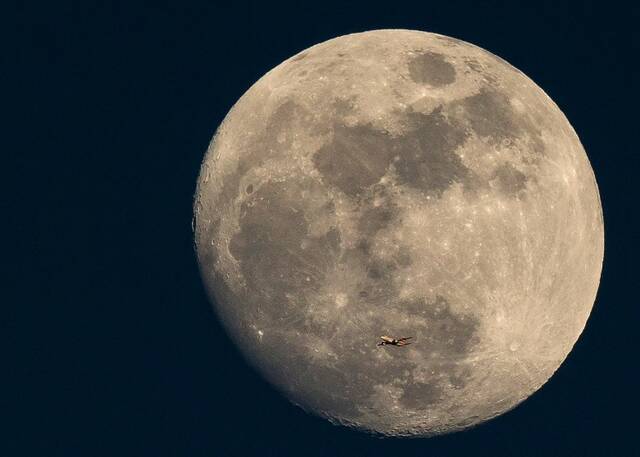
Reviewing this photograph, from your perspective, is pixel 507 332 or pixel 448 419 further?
pixel 448 419

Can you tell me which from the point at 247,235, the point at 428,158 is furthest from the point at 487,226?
the point at 247,235

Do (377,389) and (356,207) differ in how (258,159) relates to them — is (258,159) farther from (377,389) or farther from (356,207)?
(377,389)

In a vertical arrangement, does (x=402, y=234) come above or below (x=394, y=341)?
above

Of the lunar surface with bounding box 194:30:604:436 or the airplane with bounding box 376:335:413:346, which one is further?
the airplane with bounding box 376:335:413:346

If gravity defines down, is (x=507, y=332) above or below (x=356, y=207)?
below

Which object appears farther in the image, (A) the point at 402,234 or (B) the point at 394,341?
(B) the point at 394,341

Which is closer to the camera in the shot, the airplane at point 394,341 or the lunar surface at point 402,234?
the lunar surface at point 402,234

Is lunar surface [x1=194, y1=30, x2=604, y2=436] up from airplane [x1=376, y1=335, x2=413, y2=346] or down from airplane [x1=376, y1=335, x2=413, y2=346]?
up

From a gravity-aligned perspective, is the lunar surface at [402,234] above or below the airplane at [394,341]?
above
